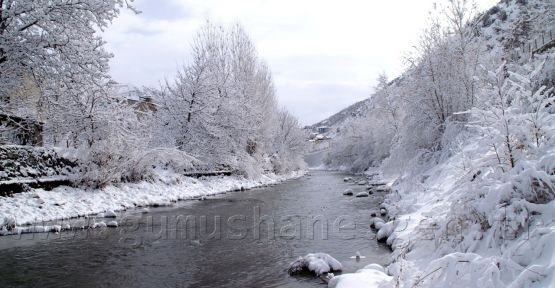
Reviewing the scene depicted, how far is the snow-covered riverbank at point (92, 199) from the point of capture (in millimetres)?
10885

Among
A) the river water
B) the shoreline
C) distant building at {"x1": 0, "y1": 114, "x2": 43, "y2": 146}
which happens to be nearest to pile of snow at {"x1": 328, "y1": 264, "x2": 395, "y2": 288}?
the river water

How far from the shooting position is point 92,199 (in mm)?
13539

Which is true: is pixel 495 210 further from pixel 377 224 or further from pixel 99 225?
pixel 99 225

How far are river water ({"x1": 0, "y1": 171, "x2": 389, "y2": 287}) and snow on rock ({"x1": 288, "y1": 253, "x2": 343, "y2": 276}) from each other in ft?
0.59

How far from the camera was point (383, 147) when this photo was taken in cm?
3978

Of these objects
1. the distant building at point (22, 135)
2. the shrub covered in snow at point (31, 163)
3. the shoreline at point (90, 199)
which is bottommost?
the shoreline at point (90, 199)

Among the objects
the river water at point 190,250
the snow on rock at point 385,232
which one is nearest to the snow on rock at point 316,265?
the river water at point 190,250

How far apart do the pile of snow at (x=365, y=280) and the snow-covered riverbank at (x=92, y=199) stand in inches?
371

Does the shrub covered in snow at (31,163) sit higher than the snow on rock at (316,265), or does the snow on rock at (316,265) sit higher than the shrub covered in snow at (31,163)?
the shrub covered in snow at (31,163)

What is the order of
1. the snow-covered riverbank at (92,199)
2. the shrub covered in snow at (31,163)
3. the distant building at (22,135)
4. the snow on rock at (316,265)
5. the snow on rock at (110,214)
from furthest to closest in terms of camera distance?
the distant building at (22,135)
the snow on rock at (110,214)
the shrub covered in snow at (31,163)
the snow-covered riverbank at (92,199)
the snow on rock at (316,265)

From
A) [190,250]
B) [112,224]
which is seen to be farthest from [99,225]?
[190,250]

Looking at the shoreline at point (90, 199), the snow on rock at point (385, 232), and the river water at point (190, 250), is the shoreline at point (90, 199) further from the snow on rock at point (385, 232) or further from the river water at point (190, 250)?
the snow on rock at point (385, 232)

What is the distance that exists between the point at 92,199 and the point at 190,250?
7229 mm

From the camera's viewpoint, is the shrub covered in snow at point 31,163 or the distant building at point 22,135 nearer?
the shrub covered in snow at point 31,163
